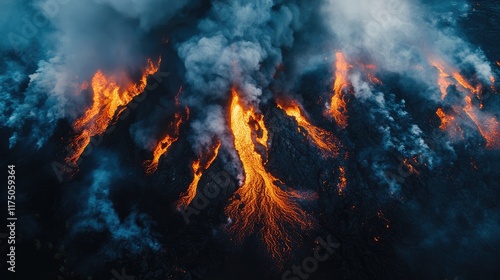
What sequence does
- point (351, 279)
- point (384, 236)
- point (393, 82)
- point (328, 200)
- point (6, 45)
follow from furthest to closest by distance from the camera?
point (6, 45)
point (393, 82)
point (328, 200)
point (384, 236)
point (351, 279)

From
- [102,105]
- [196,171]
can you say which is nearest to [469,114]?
[196,171]

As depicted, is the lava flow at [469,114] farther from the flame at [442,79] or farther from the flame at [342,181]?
the flame at [342,181]

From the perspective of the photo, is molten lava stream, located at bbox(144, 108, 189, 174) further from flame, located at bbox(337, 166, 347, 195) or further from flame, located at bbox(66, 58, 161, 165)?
flame, located at bbox(337, 166, 347, 195)

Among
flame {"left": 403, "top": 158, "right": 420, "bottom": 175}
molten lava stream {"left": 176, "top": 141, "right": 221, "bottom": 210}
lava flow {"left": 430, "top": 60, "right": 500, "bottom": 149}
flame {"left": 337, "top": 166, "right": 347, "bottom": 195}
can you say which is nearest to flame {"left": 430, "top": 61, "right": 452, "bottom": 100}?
lava flow {"left": 430, "top": 60, "right": 500, "bottom": 149}

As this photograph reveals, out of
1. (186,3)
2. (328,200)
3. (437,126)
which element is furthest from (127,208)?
(437,126)

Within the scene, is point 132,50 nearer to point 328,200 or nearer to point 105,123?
point 105,123
